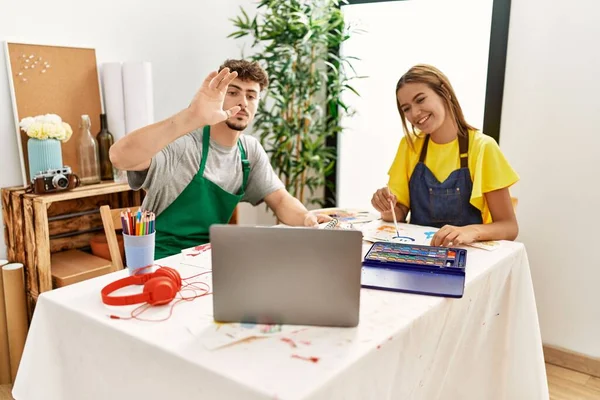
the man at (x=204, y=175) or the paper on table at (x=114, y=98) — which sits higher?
the paper on table at (x=114, y=98)

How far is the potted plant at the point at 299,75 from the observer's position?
9.18ft

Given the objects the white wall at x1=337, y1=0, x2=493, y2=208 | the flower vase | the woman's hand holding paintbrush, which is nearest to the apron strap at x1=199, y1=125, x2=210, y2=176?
the woman's hand holding paintbrush

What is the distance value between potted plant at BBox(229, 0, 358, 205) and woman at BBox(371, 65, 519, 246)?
0.97 metres

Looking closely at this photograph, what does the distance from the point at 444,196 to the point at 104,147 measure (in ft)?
5.34

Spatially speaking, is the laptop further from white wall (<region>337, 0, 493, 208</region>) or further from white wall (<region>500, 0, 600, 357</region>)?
white wall (<region>337, 0, 493, 208</region>)

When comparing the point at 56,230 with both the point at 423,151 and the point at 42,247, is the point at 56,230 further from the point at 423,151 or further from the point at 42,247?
the point at 423,151

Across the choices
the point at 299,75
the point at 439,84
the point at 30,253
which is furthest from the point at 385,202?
the point at 30,253

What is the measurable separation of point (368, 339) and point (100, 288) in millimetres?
641

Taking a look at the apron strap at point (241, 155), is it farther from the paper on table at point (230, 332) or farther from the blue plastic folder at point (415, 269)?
the paper on table at point (230, 332)

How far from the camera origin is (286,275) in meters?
0.98

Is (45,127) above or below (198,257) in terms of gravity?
above

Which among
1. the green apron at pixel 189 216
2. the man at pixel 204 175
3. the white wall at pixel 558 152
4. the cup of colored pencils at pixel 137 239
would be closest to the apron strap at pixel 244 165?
the man at pixel 204 175

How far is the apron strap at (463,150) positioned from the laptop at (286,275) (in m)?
1.08

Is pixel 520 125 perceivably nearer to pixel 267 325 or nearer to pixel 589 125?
pixel 589 125
